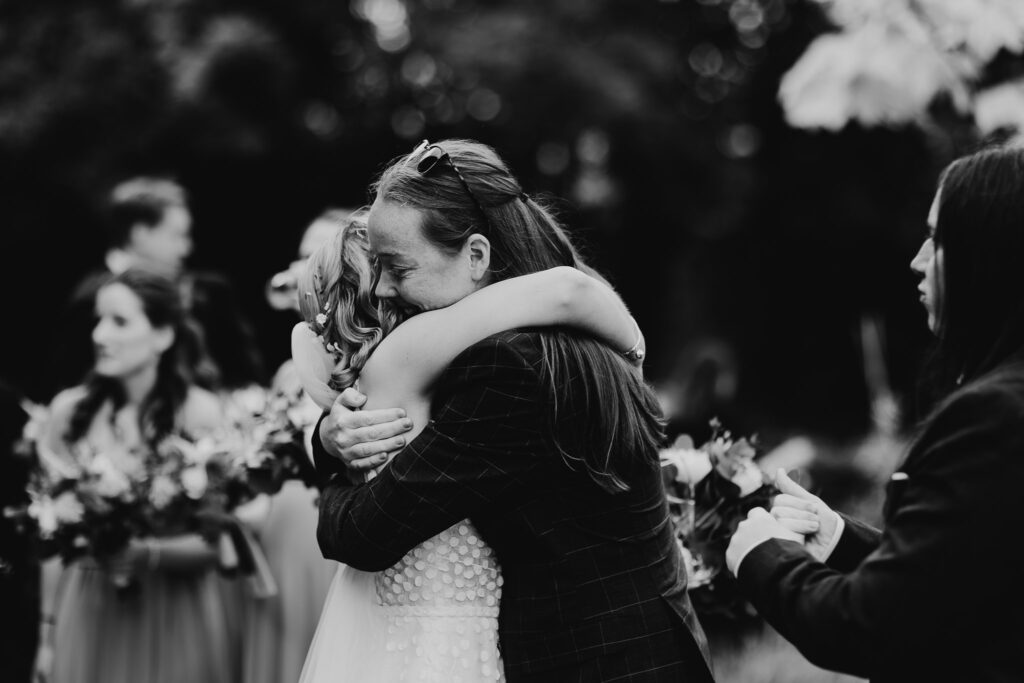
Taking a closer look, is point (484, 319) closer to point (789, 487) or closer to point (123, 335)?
point (789, 487)

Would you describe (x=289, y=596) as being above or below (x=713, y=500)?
below

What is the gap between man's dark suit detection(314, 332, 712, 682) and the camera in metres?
2.25

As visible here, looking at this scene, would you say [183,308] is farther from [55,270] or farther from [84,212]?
[55,270]

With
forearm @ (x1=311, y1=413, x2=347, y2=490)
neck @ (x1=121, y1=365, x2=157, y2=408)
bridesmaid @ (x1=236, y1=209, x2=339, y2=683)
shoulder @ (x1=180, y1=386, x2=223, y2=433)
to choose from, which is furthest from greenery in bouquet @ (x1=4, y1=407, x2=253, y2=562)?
forearm @ (x1=311, y1=413, x2=347, y2=490)

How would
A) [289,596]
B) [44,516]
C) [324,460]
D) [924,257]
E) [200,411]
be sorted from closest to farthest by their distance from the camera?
[924,257], [324,460], [44,516], [289,596], [200,411]

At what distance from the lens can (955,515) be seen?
1.74 metres

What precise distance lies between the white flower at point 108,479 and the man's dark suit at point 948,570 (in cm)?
301

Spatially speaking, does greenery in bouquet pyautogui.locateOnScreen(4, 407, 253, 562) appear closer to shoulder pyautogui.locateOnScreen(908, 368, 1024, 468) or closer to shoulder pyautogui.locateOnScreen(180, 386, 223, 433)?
shoulder pyautogui.locateOnScreen(180, 386, 223, 433)

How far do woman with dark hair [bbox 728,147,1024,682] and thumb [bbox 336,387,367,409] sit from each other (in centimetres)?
96

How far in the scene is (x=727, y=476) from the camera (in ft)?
11.0

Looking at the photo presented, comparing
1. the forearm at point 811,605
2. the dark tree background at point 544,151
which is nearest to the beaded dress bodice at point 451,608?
the forearm at point 811,605

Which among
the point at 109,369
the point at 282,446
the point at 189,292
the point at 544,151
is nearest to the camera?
the point at 282,446

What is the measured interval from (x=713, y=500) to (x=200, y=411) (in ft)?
8.52

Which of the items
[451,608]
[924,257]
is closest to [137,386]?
[451,608]
